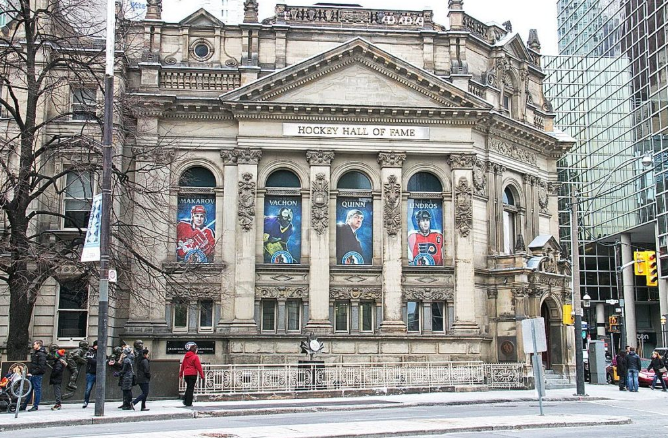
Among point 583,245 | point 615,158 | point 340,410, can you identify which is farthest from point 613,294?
point 340,410

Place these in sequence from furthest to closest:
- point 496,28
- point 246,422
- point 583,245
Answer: point 583,245 → point 496,28 → point 246,422

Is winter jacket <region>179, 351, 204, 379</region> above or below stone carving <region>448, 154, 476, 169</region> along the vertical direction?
below

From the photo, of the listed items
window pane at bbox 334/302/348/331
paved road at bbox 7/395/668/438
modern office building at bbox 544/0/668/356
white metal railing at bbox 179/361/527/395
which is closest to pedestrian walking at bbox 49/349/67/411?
paved road at bbox 7/395/668/438

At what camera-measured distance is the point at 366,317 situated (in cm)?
4009

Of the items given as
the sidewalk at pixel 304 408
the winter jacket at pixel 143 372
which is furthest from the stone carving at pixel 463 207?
the winter jacket at pixel 143 372

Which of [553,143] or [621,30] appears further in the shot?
[621,30]

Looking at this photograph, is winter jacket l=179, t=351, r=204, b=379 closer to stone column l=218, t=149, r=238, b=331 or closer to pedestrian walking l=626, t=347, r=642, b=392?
stone column l=218, t=149, r=238, b=331

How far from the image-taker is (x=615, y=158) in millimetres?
83250

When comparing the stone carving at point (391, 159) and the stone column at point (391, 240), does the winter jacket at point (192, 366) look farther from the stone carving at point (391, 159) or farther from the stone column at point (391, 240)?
the stone carving at point (391, 159)

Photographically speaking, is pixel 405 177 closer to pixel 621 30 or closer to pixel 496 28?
pixel 496 28

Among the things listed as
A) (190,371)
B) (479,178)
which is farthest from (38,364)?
(479,178)

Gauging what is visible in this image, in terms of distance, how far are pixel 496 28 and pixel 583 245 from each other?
156 feet

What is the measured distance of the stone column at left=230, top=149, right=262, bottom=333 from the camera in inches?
1523

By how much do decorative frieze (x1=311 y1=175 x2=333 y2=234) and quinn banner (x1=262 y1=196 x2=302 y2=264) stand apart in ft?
3.55
